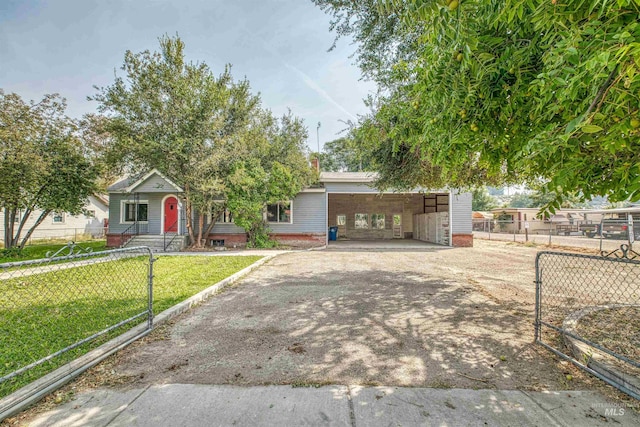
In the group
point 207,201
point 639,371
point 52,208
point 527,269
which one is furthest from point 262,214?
point 639,371

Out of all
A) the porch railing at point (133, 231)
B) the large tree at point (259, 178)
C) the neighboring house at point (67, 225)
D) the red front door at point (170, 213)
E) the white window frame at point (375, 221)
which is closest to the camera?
the large tree at point (259, 178)

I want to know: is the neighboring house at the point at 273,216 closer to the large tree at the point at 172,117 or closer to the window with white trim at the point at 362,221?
the large tree at the point at 172,117

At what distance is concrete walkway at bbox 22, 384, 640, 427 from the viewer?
2.05 metres

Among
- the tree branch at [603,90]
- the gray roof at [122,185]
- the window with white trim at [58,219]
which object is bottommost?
the window with white trim at [58,219]

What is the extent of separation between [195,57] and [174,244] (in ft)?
29.4

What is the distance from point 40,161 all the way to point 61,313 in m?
10.5

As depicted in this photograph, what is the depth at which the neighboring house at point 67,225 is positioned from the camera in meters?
20.0

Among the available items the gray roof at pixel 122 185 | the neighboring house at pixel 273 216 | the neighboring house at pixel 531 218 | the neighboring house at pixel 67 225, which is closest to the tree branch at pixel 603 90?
the neighboring house at pixel 273 216

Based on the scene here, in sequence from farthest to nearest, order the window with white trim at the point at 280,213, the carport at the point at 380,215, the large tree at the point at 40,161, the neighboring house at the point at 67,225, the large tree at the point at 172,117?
the carport at the point at 380,215 < the neighboring house at the point at 67,225 < the window with white trim at the point at 280,213 < the large tree at the point at 172,117 < the large tree at the point at 40,161

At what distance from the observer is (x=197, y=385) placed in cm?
252

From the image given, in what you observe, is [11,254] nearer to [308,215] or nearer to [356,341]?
[308,215]

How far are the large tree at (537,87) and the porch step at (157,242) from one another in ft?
43.3

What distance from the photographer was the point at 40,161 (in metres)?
11.3

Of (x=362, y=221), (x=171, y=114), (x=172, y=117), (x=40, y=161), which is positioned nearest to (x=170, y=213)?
(x=172, y=117)
